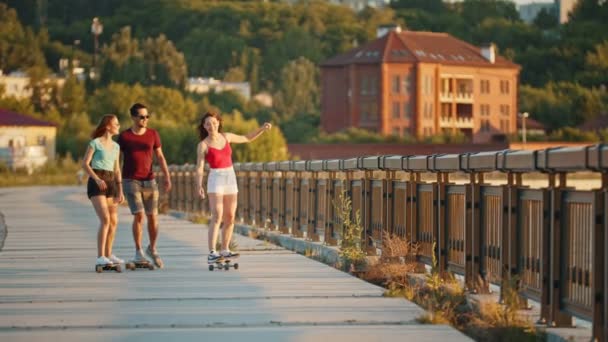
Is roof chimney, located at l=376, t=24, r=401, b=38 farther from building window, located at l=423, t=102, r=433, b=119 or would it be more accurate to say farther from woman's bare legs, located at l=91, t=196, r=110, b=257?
woman's bare legs, located at l=91, t=196, r=110, b=257

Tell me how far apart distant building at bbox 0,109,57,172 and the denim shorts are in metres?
104

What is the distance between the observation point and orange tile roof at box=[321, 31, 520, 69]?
5960 inches

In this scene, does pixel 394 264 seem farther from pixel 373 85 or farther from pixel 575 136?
pixel 373 85

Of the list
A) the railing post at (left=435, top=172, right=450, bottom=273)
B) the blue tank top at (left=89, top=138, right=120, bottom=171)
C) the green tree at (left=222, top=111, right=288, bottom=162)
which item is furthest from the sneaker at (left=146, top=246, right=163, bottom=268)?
the green tree at (left=222, top=111, right=288, bottom=162)

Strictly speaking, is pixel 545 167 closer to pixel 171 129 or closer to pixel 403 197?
pixel 403 197

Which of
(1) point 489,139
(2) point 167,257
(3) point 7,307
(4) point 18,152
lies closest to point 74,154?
(4) point 18,152

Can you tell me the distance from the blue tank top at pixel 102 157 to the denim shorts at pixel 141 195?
0.32 meters

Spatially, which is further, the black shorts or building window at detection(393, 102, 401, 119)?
building window at detection(393, 102, 401, 119)

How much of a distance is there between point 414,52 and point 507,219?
13971 cm

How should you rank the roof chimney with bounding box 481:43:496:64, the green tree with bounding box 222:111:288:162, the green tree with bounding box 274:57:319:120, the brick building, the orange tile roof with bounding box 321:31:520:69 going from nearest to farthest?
the green tree with bounding box 222:111:288:162 < the brick building < the orange tile roof with bounding box 321:31:520:69 < the roof chimney with bounding box 481:43:496:64 < the green tree with bounding box 274:57:319:120

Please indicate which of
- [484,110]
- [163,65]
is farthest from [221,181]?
[163,65]

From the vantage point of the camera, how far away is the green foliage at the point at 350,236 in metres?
18.6

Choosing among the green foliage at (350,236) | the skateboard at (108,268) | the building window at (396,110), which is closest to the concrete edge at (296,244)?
the green foliage at (350,236)

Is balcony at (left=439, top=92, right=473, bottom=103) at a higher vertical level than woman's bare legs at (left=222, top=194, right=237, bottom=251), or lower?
lower
